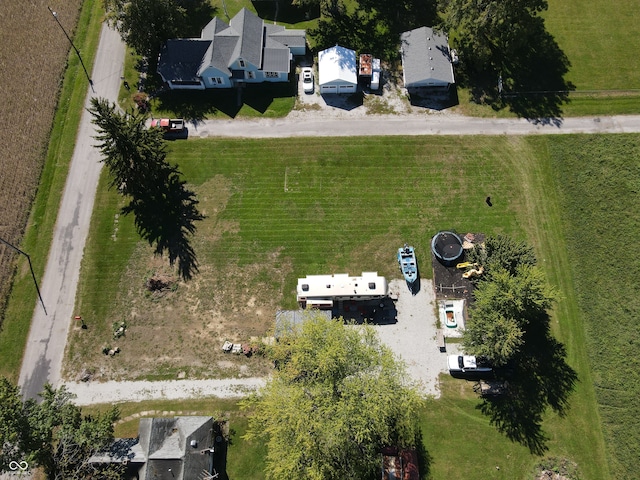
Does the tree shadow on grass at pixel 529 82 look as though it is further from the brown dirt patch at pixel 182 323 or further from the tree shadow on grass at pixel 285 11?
the brown dirt patch at pixel 182 323

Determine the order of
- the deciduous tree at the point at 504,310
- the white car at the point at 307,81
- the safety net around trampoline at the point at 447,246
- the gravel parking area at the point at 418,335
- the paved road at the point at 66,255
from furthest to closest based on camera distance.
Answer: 1. the white car at the point at 307,81
2. the safety net around trampoline at the point at 447,246
3. the paved road at the point at 66,255
4. the gravel parking area at the point at 418,335
5. the deciduous tree at the point at 504,310

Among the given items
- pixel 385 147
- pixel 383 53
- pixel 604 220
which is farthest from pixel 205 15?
pixel 604 220

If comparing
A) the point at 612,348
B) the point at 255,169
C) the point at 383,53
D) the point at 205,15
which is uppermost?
the point at 205,15

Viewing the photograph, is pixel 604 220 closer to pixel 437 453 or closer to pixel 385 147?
pixel 385 147

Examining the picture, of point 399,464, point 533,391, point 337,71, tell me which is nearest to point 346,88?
point 337,71

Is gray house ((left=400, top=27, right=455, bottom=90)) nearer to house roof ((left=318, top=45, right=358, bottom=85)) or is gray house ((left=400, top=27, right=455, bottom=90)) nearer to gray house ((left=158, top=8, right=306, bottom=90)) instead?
house roof ((left=318, top=45, right=358, bottom=85))

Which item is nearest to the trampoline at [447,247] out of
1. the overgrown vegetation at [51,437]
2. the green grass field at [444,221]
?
the green grass field at [444,221]

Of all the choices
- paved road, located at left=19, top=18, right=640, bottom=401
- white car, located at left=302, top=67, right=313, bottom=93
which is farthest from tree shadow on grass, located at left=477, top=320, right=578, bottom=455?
white car, located at left=302, top=67, right=313, bottom=93
